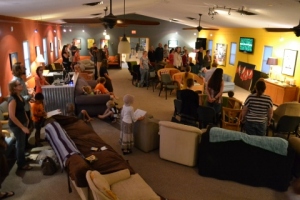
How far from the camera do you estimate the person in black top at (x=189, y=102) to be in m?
5.37

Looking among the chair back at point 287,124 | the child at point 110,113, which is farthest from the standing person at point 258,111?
the child at point 110,113

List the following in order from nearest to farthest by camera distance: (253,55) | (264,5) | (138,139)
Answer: (138,139) → (264,5) → (253,55)

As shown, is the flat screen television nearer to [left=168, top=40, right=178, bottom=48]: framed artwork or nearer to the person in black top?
[left=168, top=40, right=178, bottom=48]: framed artwork

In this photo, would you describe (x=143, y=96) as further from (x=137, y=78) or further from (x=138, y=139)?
(x=138, y=139)

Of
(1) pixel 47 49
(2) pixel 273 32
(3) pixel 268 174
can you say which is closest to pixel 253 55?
(2) pixel 273 32

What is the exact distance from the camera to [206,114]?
5.42 meters

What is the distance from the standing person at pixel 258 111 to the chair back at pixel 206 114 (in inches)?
36.8

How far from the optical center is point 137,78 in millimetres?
10875

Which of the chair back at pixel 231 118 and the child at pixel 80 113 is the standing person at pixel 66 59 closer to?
the child at pixel 80 113

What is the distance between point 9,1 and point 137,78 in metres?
6.99

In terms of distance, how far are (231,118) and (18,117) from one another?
3954 millimetres

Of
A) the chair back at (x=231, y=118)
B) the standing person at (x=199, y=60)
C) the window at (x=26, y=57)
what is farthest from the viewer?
the standing person at (x=199, y=60)

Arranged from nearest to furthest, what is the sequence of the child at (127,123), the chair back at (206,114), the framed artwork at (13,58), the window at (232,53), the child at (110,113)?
1. the child at (127,123)
2. the chair back at (206,114)
3. the child at (110,113)
4. the framed artwork at (13,58)
5. the window at (232,53)

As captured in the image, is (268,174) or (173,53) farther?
(173,53)
